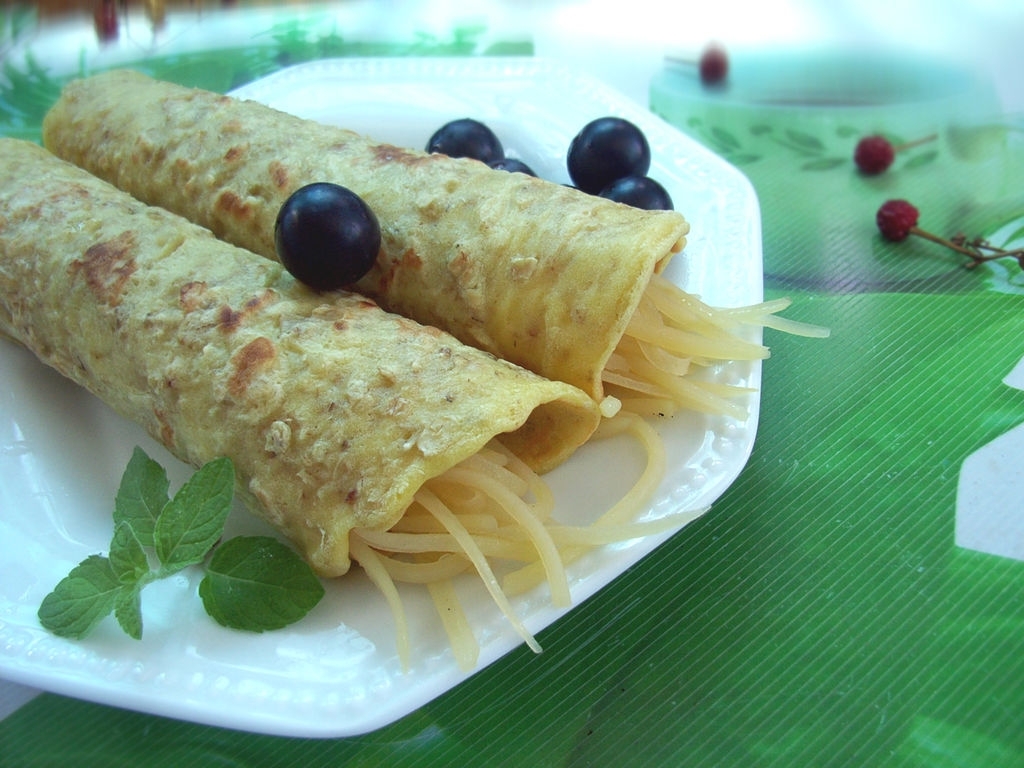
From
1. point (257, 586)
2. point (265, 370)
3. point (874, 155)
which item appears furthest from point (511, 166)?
point (257, 586)

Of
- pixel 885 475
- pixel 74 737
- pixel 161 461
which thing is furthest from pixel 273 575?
pixel 885 475

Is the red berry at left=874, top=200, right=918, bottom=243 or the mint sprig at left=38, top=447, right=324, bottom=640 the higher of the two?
the red berry at left=874, top=200, right=918, bottom=243

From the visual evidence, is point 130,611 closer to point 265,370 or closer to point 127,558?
point 127,558

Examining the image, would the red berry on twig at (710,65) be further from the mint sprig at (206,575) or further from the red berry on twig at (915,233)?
the mint sprig at (206,575)

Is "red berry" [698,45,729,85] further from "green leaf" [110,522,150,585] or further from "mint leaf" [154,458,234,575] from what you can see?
"green leaf" [110,522,150,585]

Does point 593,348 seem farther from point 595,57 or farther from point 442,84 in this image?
point 595,57

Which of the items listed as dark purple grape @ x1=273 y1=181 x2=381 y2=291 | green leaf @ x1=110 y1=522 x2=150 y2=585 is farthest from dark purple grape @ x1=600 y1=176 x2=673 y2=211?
green leaf @ x1=110 y1=522 x2=150 y2=585
